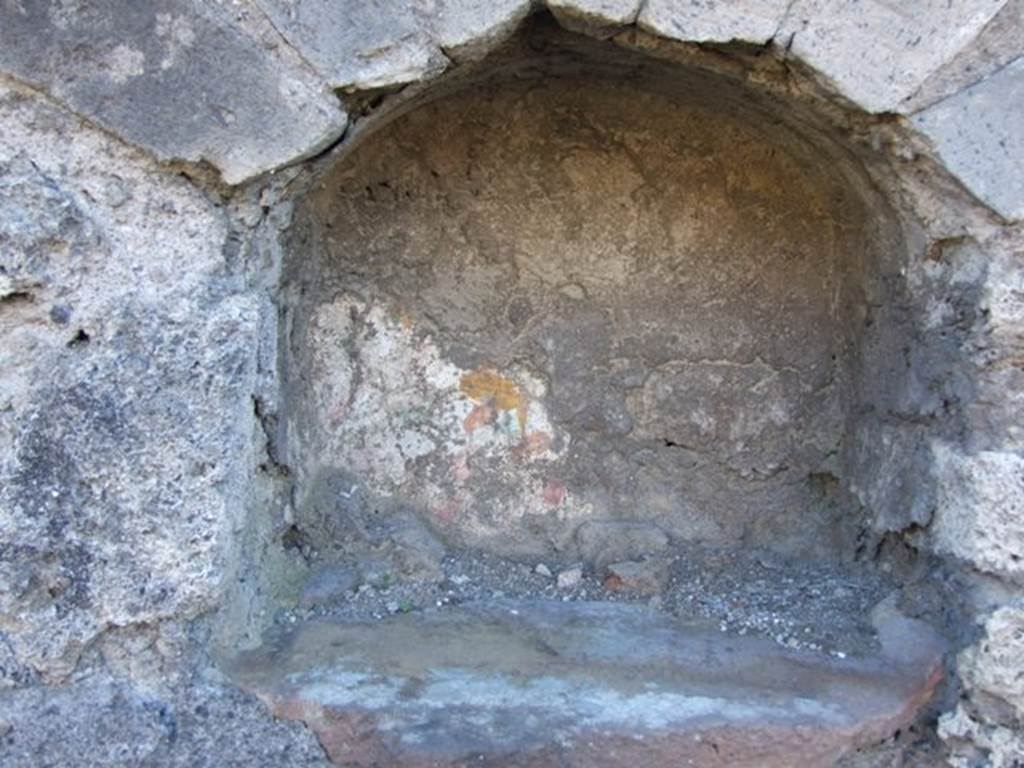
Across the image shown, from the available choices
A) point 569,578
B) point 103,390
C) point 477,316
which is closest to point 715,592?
point 569,578

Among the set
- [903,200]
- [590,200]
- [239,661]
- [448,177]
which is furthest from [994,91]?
[239,661]

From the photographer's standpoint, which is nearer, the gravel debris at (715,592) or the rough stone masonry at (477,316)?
the rough stone masonry at (477,316)

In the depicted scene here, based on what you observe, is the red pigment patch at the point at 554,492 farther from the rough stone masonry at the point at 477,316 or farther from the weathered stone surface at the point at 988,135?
the weathered stone surface at the point at 988,135

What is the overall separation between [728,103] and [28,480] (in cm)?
137

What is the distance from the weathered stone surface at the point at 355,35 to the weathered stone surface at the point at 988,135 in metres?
0.79

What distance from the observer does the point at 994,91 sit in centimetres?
162

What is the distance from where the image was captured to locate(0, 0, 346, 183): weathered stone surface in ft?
4.99

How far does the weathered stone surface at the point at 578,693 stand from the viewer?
162 centimetres

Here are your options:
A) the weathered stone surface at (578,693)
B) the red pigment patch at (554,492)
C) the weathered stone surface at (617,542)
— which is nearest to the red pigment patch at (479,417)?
the red pigment patch at (554,492)

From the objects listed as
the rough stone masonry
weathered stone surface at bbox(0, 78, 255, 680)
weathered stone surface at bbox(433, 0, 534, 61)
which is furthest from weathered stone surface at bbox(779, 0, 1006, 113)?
weathered stone surface at bbox(0, 78, 255, 680)

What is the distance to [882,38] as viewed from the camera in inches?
63.3

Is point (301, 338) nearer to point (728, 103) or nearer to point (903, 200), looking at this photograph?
point (728, 103)

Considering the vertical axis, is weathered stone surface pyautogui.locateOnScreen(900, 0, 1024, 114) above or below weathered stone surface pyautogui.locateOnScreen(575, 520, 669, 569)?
above

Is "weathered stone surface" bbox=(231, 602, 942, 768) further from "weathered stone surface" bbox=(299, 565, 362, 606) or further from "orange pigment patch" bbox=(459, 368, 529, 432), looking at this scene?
"orange pigment patch" bbox=(459, 368, 529, 432)
